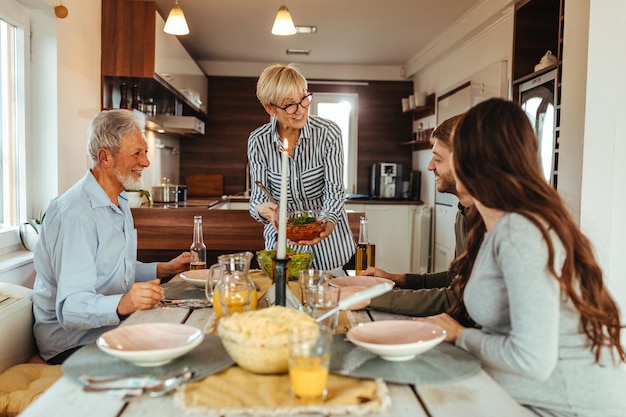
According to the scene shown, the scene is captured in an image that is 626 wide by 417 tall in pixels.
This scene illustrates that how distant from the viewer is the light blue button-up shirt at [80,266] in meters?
1.77

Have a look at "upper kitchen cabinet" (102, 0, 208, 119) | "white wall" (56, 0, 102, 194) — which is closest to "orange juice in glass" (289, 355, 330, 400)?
"white wall" (56, 0, 102, 194)

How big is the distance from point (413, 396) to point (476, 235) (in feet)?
2.08

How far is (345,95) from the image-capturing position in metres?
7.66

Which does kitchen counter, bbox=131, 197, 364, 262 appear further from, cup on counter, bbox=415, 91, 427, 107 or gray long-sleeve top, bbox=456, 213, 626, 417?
cup on counter, bbox=415, 91, 427, 107

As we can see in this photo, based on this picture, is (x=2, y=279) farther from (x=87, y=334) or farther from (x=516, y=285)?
(x=516, y=285)

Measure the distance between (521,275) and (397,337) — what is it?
1.05ft

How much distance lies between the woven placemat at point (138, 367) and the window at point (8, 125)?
87.9 inches

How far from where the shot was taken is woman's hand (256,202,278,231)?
221 cm

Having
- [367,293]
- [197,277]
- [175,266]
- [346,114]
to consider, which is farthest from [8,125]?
[346,114]

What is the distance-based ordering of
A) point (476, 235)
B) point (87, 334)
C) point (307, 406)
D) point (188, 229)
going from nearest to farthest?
point (307, 406) < point (476, 235) < point (87, 334) < point (188, 229)

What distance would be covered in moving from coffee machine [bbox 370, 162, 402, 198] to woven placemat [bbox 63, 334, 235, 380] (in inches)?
247

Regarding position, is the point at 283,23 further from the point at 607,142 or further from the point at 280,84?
the point at 607,142

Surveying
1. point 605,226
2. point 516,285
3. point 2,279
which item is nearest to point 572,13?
point 605,226

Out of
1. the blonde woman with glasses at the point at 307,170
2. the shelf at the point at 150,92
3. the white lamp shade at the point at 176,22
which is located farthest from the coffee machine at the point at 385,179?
the blonde woman with glasses at the point at 307,170
